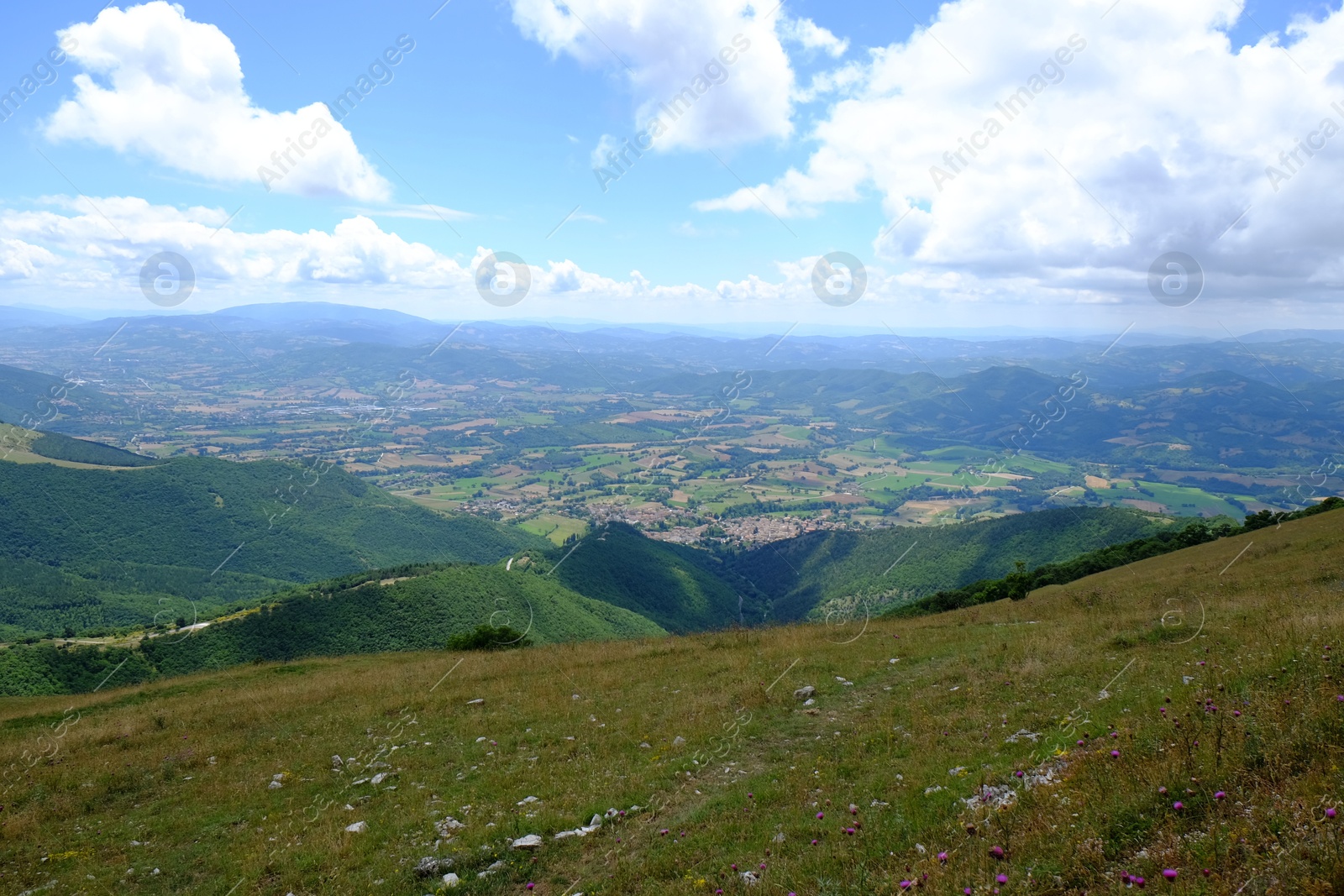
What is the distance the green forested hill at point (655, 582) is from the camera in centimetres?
9431

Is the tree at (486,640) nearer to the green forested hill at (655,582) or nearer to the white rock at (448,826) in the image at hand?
the white rock at (448,826)

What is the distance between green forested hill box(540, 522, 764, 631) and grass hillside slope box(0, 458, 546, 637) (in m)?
29.3

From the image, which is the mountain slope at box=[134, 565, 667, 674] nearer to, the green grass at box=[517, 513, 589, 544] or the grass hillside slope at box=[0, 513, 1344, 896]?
the grass hillside slope at box=[0, 513, 1344, 896]

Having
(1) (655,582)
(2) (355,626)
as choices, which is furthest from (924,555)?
(2) (355,626)

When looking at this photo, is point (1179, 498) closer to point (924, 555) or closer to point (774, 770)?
point (924, 555)

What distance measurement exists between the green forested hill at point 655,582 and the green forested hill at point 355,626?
10.8 m

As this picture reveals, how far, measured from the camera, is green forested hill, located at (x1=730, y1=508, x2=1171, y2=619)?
8462cm

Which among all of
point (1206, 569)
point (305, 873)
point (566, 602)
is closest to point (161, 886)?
point (305, 873)

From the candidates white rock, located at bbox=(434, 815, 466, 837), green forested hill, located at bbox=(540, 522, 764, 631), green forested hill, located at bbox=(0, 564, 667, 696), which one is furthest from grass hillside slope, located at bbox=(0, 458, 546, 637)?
white rock, located at bbox=(434, 815, 466, 837)

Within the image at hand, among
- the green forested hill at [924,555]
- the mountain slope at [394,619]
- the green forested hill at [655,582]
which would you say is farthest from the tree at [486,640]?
the green forested hill at [924,555]

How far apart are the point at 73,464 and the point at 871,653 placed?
641ft

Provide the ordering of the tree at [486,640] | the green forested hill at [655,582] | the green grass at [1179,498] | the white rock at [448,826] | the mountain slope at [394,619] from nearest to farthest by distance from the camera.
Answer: the white rock at [448,826] < the tree at [486,640] < the mountain slope at [394,619] < the green forested hill at [655,582] < the green grass at [1179,498]

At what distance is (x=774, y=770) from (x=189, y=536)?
163 meters

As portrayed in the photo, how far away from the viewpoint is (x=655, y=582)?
103250 mm
